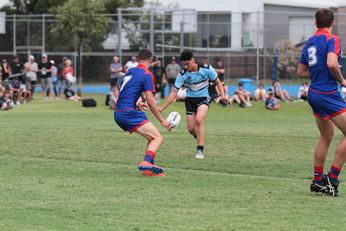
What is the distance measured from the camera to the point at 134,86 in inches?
496

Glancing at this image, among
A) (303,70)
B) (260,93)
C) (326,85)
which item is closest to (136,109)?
(303,70)

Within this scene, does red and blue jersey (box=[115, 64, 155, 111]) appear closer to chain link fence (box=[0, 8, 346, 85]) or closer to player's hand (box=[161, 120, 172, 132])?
player's hand (box=[161, 120, 172, 132])

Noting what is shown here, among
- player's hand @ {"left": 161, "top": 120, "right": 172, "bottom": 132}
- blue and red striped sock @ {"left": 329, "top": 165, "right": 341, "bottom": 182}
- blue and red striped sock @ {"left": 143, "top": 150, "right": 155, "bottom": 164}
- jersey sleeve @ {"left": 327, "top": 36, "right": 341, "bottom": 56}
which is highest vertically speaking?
jersey sleeve @ {"left": 327, "top": 36, "right": 341, "bottom": 56}

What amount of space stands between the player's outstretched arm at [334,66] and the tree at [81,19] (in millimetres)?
29937

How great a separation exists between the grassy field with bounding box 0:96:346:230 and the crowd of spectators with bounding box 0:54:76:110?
40.5 ft

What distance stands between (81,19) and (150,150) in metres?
28.1

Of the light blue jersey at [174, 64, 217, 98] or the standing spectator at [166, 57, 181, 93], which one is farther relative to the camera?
the standing spectator at [166, 57, 181, 93]

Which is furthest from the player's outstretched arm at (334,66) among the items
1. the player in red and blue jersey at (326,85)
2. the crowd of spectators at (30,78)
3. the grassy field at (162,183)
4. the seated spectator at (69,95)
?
the seated spectator at (69,95)

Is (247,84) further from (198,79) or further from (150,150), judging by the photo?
(150,150)

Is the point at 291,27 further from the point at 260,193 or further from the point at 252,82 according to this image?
the point at 260,193

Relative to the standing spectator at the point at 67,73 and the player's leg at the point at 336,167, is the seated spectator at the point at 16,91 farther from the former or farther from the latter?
the player's leg at the point at 336,167

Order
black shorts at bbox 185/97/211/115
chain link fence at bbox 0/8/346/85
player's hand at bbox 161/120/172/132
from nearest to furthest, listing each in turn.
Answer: player's hand at bbox 161/120/172/132, black shorts at bbox 185/97/211/115, chain link fence at bbox 0/8/346/85

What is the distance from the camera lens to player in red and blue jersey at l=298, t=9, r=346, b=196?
10.4 m

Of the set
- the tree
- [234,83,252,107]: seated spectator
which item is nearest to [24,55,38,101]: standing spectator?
the tree
